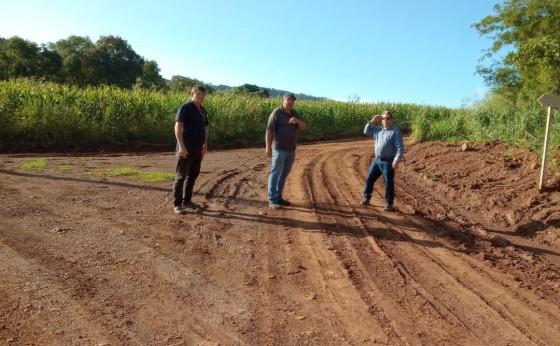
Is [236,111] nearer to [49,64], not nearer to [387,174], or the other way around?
[387,174]

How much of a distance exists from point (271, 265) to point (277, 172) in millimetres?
2607

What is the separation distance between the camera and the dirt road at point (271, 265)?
10.3 feet

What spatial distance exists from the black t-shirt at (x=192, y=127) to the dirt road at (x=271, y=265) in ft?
3.49

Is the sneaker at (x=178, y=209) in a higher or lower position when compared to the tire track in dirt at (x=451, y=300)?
higher

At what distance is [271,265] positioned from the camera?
4414mm

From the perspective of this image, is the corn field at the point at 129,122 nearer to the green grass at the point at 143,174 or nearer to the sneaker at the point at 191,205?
the green grass at the point at 143,174

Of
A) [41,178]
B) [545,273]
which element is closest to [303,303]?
[545,273]

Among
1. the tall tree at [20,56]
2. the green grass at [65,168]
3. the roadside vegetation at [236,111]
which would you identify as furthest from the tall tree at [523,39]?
the tall tree at [20,56]

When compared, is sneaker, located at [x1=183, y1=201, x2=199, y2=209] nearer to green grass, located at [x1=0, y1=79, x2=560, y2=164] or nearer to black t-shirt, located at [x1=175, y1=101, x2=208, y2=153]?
black t-shirt, located at [x1=175, y1=101, x2=208, y2=153]

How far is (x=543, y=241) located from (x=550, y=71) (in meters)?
9.69

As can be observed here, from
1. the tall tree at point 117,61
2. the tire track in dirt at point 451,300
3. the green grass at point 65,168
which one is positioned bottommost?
the tire track in dirt at point 451,300

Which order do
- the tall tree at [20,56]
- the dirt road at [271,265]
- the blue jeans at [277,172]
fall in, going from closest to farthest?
the dirt road at [271,265], the blue jeans at [277,172], the tall tree at [20,56]

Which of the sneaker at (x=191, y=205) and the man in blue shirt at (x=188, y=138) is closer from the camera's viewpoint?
the man in blue shirt at (x=188, y=138)

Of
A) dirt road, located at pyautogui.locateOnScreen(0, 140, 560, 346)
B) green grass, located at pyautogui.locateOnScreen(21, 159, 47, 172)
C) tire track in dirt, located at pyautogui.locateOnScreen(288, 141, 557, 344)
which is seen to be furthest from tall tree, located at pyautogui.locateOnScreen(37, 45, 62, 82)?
tire track in dirt, located at pyautogui.locateOnScreen(288, 141, 557, 344)
